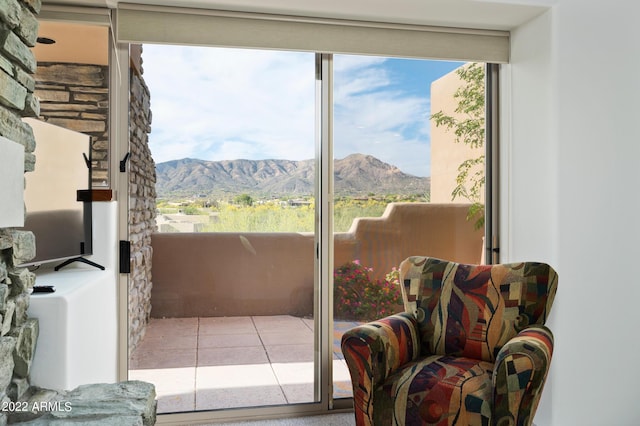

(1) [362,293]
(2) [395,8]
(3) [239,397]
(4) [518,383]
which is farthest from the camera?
(1) [362,293]

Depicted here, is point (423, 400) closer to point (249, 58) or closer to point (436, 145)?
point (436, 145)

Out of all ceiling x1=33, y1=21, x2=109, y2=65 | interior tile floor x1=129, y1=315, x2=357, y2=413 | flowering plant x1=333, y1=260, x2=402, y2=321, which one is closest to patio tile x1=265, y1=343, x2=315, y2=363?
interior tile floor x1=129, y1=315, x2=357, y2=413

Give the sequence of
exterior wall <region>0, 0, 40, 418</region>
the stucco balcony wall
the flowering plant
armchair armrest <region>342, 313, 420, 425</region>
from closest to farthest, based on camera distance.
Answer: exterior wall <region>0, 0, 40, 418</region> < armchair armrest <region>342, 313, 420, 425</region> < the stucco balcony wall < the flowering plant

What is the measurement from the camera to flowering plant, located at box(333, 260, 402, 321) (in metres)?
3.16

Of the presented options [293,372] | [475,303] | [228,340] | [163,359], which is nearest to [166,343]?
[163,359]

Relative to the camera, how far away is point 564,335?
2.89 meters

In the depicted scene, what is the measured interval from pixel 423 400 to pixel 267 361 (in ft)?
3.84

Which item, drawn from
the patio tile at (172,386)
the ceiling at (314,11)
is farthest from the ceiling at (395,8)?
the patio tile at (172,386)

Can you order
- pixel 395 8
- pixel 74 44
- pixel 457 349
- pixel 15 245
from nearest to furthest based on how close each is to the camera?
pixel 15 245
pixel 457 349
pixel 74 44
pixel 395 8

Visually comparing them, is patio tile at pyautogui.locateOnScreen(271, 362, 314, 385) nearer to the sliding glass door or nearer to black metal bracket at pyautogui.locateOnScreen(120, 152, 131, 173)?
the sliding glass door

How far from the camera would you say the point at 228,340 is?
3.05 m

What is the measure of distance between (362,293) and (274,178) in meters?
0.85

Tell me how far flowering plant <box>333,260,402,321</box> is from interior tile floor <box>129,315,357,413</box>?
0.10 meters

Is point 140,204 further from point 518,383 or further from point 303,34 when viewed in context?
point 518,383
